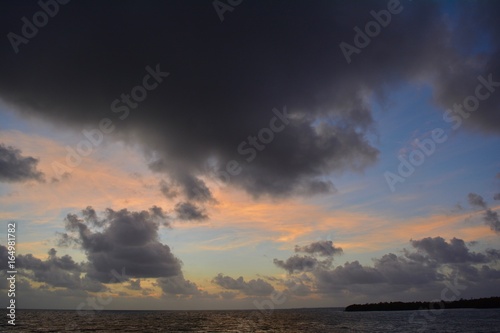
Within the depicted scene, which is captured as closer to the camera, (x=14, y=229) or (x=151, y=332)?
(x=14, y=229)

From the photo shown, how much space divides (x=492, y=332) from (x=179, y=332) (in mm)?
71088

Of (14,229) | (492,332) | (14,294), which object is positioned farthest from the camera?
(492,332)

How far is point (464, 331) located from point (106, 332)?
8416 centimetres

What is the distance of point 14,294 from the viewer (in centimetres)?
4128

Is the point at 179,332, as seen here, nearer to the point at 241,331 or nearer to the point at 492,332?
the point at 241,331

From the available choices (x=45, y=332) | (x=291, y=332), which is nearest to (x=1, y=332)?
(x=45, y=332)

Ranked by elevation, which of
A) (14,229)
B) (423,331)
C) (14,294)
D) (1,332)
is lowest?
(423,331)

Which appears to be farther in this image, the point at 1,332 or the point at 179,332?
the point at 179,332

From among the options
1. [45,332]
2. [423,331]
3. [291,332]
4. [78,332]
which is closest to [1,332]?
[45,332]

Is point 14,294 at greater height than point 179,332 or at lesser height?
greater

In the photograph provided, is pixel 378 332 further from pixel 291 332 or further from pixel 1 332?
pixel 1 332

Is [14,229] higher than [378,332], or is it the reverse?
[14,229]

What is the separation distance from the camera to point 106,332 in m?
88.4

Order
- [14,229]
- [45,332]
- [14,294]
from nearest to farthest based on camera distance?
[14,229]
[14,294]
[45,332]
